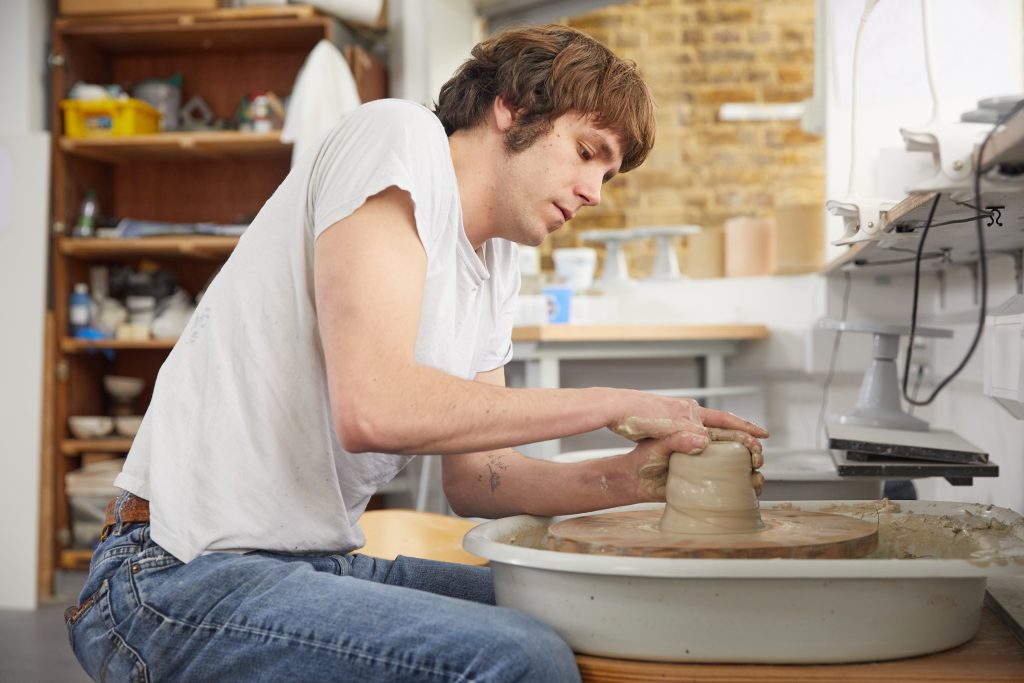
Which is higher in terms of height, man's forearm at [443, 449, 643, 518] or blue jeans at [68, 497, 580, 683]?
man's forearm at [443, 449, 643, 518]

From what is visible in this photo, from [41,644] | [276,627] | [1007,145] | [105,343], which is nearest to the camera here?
[1007,145]

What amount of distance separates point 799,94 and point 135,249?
291 cm

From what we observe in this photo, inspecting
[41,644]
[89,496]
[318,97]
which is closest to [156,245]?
[318,97]

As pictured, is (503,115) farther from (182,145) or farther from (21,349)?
(21,349)

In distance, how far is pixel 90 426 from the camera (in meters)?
3.50

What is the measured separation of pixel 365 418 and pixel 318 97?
263cm

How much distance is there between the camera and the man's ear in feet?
4.12

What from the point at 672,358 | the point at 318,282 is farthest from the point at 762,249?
the point at 318,282

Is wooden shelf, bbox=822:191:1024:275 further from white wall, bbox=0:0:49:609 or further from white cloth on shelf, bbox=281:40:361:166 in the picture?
white wall, bbox=0:0:49:609

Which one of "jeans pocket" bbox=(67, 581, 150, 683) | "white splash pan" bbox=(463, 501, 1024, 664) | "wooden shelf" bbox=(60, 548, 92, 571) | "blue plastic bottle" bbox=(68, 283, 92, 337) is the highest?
"blue plastic bottle" bbox=(68, 283, 92, 337)

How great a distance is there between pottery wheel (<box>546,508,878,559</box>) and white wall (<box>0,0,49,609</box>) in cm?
281

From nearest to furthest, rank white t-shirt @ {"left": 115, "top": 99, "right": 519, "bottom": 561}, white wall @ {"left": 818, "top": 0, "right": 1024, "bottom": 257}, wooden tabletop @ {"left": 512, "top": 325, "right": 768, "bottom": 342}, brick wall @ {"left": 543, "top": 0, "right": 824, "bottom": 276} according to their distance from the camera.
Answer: white t-shirt @ {"left": 115, "top": 99, "right": 519, "bottom": 561} → white wall @ {"left": 818, "top": 0, "right": 1024, "bottom": 257} → wooden tabletop @ {"left": 512, "top": 325, "right": 768, "bottom": 342} → brick wall @ {"left": 543, "top": 0, "right": 824, "bottom": 276}

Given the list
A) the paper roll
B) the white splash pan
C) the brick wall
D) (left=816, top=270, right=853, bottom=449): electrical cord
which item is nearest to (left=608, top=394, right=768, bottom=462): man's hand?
the white splash pan

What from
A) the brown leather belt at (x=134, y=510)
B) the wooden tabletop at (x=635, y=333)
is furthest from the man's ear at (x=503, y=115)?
the wooden tabletop at (x=635, y=333)
